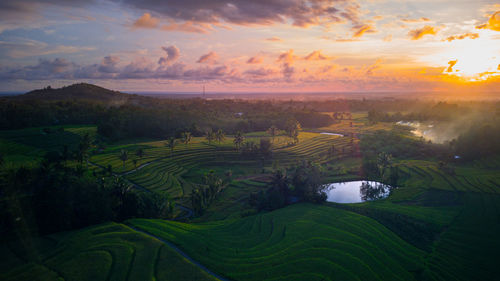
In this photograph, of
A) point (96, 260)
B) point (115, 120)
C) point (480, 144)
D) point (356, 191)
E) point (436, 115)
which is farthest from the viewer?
point (436, 115)

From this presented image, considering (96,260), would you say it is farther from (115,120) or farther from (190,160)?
(115,120)

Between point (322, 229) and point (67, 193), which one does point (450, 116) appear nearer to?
point (322, 229)

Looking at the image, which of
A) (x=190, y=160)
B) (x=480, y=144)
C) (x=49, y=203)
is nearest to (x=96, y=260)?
(x=49, y=203)

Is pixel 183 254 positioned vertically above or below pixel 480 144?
below

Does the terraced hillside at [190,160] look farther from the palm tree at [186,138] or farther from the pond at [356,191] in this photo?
the pond at [356,191]

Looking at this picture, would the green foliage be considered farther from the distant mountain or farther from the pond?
the distant mountain

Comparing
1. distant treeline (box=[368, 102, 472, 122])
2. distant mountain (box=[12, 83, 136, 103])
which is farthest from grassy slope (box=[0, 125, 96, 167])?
distant treeline (box=[368, 102, 472, 122])
